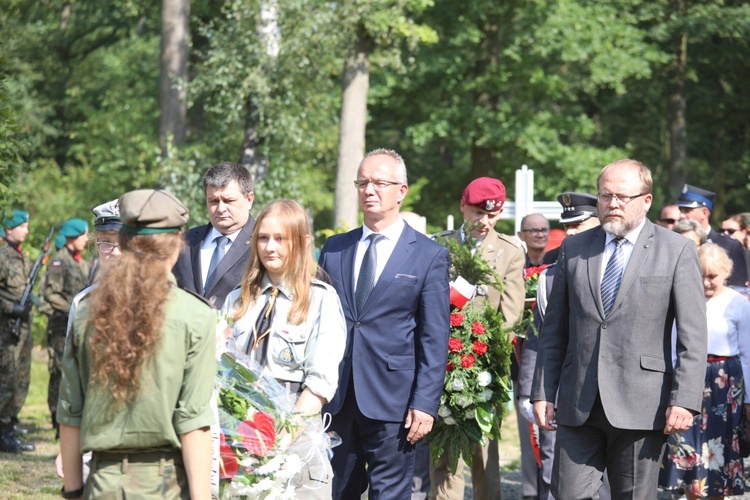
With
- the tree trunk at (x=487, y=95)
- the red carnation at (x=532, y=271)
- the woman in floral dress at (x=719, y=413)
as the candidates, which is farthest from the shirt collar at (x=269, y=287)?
the tree trunk at (x=487, y=95)

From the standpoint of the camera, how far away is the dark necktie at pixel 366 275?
5645 mm

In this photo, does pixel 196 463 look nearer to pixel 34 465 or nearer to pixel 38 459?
pixel 34 465

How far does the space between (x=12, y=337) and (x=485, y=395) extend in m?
6.83

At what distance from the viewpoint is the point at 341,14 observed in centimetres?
1841

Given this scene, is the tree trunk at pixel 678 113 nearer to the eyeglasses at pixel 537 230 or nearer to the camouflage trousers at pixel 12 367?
the eyeglasses at pixel 537 230

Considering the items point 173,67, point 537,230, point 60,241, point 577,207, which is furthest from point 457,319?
point 173,67

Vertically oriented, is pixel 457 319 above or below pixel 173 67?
below

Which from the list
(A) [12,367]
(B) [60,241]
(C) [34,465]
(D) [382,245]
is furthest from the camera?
(B) [60,241]

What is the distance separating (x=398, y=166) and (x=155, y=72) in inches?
992

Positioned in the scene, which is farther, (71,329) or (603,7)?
(603,7)

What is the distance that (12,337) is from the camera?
455 inches

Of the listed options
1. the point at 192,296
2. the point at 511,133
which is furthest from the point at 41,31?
the point at 192,296

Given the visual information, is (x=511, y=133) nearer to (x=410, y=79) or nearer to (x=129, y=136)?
(x=410, y=79)

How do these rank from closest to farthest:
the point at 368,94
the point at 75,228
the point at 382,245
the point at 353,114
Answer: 1. the point at 382,245
2. the point at 75,228
3. the point at 353,114
4. the point at 368,94
